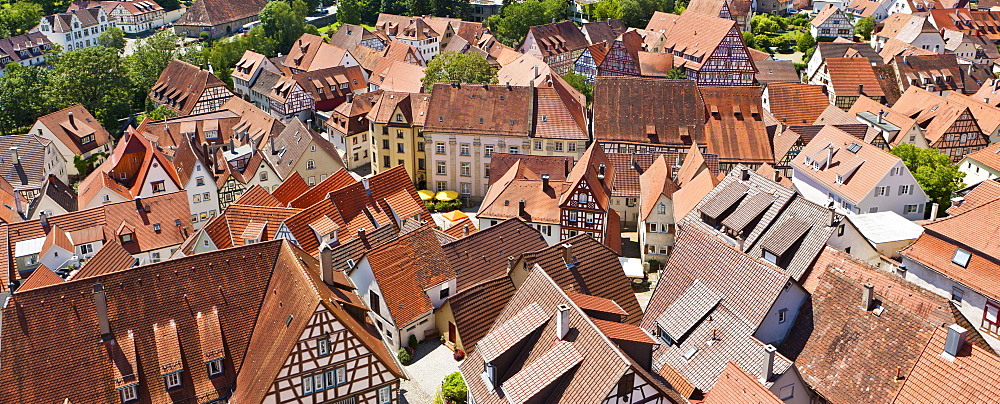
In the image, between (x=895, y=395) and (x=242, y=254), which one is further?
(x=242, y=254)

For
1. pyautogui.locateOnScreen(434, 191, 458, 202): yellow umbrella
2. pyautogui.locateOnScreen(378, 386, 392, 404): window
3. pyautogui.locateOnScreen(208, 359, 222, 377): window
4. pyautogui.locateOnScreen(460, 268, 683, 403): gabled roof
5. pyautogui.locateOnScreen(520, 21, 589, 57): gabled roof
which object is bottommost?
pyautogui.locateOnScreen(520, 21, 589, 57): gabled roof

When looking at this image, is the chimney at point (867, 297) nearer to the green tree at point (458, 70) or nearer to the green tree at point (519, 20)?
the green tree at point (458, 70)

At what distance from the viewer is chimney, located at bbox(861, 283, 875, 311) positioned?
41.3 m

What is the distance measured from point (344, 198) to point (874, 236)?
3568 cm

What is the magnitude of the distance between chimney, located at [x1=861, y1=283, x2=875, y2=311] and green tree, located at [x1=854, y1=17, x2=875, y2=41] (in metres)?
122

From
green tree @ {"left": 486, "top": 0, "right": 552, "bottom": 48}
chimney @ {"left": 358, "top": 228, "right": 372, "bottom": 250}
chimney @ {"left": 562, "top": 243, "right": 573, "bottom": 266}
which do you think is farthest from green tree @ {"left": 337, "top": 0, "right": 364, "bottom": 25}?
chimney @ {"left": 562, "top": 243, "right": 573, "bottom": 266}

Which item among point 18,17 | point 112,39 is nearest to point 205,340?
point 112,39

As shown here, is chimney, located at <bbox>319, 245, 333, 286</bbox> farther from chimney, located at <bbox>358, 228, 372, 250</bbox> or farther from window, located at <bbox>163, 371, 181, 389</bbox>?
chimney, located at <bbox>358, 228, 372, 250</bbox>

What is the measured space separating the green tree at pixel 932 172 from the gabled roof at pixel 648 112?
17.5m

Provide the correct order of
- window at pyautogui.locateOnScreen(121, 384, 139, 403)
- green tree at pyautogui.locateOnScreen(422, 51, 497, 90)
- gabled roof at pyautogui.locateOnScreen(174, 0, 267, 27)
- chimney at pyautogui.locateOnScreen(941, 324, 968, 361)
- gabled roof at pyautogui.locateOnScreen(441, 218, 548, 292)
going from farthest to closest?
gabled roof at pyautogui.locateOnScreen(174, 0, 267, 27) → green tree at pyautogui.locateOnScreen(422, 51, 497, 90) → gabled roof at pyautogui.locateOnScreen(441, 218, 548, 292) → window at pyautogui.locateOnScreen(121, 384, 139, 403) → chimney at pyautogui.locateOnScreen(941, 324, 968, 361)

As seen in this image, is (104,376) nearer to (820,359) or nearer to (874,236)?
(820,359)

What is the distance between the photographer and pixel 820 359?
41.7 m

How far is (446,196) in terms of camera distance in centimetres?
8112

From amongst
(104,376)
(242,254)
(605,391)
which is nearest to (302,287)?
(242,254)
